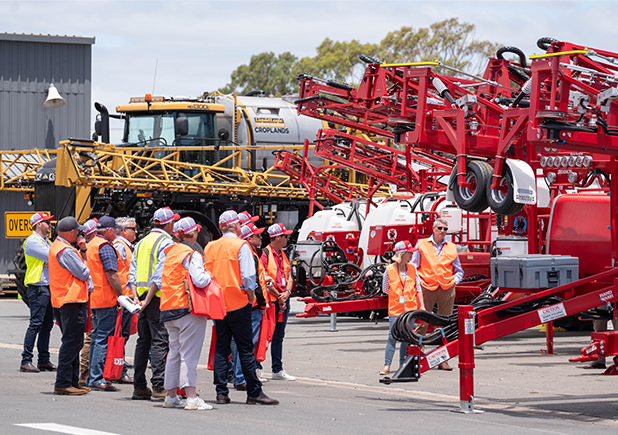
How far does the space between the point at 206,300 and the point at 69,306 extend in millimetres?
1751

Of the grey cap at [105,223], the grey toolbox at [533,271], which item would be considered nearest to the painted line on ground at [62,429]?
the grey cap at [105,223]

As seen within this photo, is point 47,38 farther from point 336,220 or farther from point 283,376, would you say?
point 283,376

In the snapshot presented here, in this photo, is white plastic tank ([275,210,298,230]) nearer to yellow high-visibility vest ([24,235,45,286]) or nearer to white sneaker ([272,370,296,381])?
yellow high-visibility vest ([24,235,45,286])

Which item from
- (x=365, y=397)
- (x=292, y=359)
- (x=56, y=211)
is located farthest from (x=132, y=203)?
(x=365, y=397)

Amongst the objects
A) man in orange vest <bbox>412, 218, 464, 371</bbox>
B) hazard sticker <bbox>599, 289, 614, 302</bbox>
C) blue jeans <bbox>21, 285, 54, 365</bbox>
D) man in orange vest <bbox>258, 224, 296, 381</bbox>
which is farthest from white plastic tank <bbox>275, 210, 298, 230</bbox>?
hazard sticker <bbox>599, 289, 614, 302</bbox>

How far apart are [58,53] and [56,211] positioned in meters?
12.6

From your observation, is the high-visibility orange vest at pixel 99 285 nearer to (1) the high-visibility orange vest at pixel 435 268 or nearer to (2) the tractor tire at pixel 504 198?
(2) the tractor tire at pixel 504 198

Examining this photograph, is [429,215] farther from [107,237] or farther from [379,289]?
[107,237]

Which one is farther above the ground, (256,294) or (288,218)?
(288,218)

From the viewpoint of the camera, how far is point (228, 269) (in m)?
8.80

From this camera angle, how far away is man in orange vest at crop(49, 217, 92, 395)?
909 cm

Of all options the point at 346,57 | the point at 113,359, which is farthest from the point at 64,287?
the point at 346,57

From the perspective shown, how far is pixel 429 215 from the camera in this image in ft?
52.0

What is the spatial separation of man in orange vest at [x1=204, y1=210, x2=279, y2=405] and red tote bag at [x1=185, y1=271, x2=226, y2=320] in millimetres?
398
